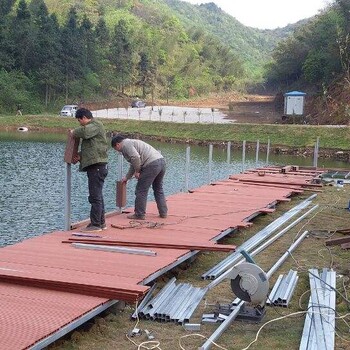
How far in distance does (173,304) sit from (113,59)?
233ft

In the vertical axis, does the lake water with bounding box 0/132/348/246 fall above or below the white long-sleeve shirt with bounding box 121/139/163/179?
below

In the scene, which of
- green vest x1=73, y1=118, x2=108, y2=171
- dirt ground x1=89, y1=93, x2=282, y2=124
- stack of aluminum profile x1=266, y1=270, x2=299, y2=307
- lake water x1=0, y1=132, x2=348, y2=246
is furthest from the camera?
dirt ground x1=89, y1=93, x2=282, y2=124

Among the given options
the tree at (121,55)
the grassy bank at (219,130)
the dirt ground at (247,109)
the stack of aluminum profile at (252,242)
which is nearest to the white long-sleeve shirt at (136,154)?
the stack of aluminum profile at (252,242)

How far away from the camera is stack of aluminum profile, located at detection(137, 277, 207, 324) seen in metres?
4.68

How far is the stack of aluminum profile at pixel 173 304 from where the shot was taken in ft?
15.4

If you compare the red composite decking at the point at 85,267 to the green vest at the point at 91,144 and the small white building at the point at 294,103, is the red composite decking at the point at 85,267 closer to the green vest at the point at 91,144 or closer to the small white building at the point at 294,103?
the green vest at the point at 91,144

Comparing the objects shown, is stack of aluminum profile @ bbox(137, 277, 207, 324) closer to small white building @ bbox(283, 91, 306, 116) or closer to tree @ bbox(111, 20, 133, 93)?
small white building @ bbox(283, 91, 306, 116)

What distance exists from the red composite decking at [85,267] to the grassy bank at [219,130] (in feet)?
89.7

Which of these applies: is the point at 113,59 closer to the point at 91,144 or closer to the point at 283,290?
the point at 91,144

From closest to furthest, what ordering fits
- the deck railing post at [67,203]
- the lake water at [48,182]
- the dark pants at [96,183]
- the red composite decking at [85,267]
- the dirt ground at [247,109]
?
1. the red composite decking at [85,267]
2. the dark pants at [96,183]
3. the deck railing post at [67,203]
4. the lake water at [48,182]
5. the dirt ground at [247,109]

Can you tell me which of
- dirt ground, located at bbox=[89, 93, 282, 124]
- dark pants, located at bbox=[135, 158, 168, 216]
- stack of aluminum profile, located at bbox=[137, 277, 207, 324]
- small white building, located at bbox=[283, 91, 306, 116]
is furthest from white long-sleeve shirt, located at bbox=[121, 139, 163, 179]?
dirt ground, located at bbox=[89, 93, 282, 124]

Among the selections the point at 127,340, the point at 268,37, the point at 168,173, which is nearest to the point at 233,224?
the point at 127,340

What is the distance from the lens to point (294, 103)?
45.2 m

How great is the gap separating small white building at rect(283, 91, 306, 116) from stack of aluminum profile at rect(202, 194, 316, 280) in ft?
111
